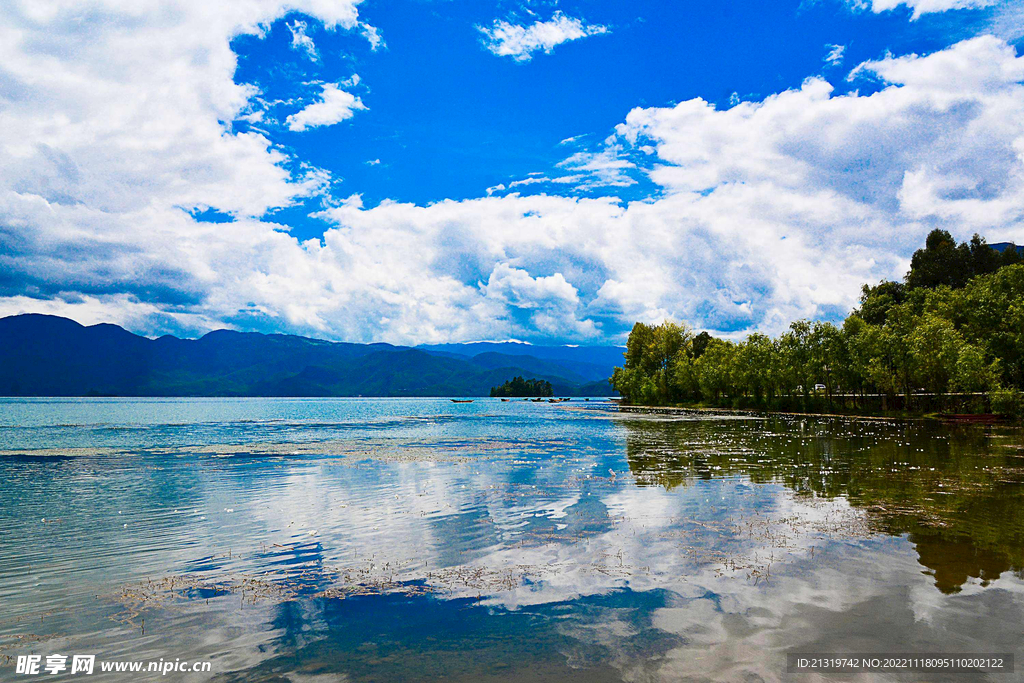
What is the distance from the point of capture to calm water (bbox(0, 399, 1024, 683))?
37.4ft

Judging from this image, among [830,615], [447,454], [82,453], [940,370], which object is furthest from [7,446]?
[940,370]

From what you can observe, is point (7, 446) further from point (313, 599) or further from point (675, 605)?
point (675, 605)

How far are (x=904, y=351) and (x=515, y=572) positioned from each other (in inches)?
4396

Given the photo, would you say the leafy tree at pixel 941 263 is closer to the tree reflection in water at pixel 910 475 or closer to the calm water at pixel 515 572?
→ the tree reflection in water at pixel 910 475

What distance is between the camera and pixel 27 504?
1121 inches

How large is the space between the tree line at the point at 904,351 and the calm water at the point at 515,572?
6473cm

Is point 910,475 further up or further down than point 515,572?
further down

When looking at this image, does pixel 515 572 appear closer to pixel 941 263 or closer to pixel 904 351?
pixel 904 351

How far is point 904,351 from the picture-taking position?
335 ft

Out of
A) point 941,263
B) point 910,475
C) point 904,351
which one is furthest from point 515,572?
point 941,263

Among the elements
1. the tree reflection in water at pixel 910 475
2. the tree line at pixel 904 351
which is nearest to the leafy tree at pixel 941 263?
the tree line at pixel 904 351

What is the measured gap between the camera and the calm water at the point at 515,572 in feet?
37.4

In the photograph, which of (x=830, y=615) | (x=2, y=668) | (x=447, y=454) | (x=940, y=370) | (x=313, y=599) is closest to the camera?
(x=2, y=668)

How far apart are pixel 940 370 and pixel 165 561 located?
11242 cm
